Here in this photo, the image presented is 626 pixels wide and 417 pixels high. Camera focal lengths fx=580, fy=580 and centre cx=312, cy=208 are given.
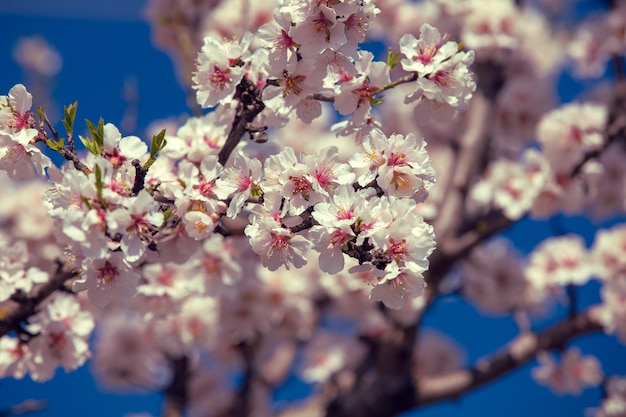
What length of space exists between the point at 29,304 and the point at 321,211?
1.39 metres

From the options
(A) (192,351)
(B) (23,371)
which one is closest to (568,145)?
(A) (192,351)

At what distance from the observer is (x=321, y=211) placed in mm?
1721

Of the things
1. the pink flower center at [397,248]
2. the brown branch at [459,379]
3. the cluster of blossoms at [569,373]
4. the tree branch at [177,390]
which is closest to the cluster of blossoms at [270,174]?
the pink flower center at [397,248]

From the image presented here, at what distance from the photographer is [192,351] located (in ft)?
13.8

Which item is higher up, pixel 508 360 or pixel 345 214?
pixel 345 214

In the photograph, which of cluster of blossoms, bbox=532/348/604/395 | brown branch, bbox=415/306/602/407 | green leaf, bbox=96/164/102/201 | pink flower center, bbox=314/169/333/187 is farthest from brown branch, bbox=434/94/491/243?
green leaf, bbox=96/164/102/201

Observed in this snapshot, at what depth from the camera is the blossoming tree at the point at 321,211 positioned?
5.92ft

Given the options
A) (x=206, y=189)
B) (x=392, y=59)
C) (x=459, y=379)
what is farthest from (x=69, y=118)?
(x=459, y=379)

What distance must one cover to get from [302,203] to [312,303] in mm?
3481

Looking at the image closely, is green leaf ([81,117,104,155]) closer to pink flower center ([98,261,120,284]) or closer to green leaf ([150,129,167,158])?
green leaf ([150,129,167,158])

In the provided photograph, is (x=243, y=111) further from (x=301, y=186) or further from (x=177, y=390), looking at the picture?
(x=177, y=390)

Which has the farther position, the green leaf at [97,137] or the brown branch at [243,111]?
the brown branch at [243,111]

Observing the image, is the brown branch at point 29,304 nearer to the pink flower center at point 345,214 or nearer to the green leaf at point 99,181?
the green leaf at point 99,181

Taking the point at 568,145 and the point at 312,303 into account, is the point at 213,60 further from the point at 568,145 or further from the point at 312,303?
the point at 312,303
